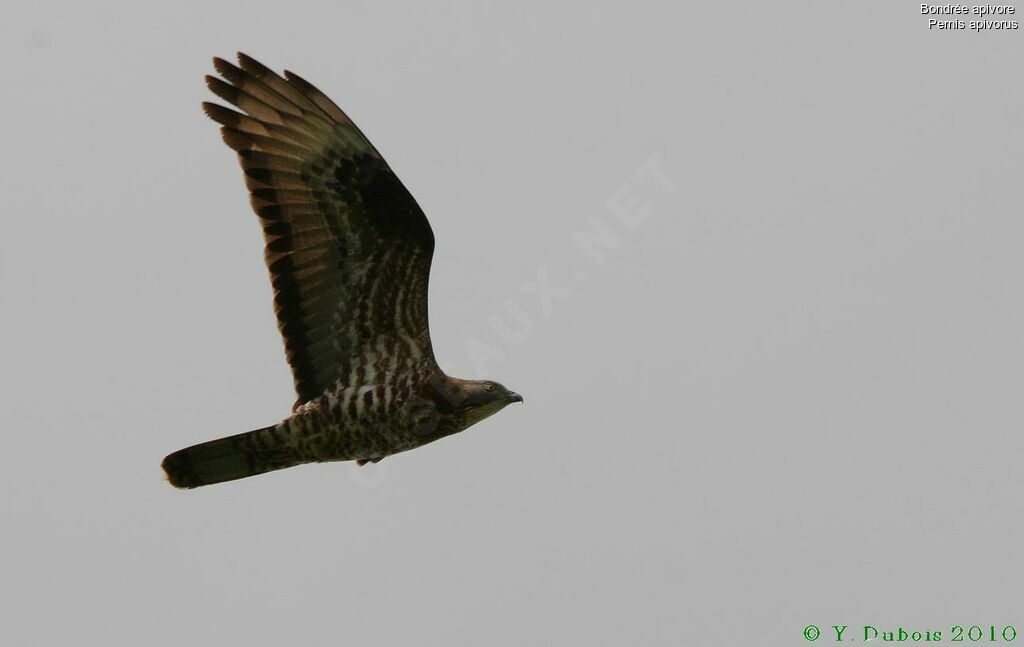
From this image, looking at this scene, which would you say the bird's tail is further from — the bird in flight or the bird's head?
the bird's head

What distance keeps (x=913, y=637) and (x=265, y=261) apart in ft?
43.7

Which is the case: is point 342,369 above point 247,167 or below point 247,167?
below

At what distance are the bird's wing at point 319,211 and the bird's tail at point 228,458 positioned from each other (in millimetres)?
826

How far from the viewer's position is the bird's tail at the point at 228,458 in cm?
1277

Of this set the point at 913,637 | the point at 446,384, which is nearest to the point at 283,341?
the point at 446,384

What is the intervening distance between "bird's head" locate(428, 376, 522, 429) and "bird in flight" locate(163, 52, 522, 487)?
0.04ft

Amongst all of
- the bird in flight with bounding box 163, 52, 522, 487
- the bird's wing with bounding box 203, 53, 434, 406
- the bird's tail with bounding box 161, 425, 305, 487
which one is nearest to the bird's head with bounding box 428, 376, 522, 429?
the bird in flight with bounding box 163, 52, 522, 487

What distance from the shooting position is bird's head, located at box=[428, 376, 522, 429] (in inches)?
516

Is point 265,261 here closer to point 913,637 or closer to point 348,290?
point 348,290

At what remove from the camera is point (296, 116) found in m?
12.8

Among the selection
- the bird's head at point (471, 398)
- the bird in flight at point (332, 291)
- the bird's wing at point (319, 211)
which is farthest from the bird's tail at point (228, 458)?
the bird's head at point (471, 398)

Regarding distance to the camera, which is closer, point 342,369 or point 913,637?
point 342,369

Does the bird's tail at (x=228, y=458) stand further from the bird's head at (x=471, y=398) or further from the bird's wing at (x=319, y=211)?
the bird's head at (x=471, y=398)

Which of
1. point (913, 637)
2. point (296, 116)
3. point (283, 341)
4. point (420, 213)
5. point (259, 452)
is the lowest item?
point (913, 637)
